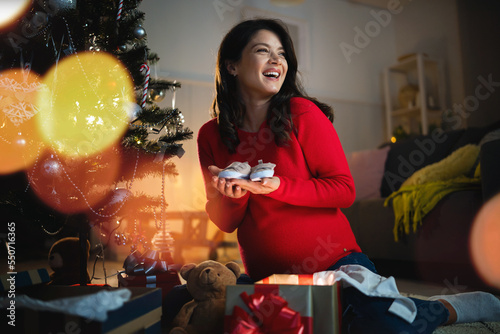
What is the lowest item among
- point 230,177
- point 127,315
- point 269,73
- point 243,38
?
point 127,315

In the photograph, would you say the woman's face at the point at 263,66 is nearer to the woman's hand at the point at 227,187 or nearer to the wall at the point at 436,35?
the woman's hand at the point at 227,187

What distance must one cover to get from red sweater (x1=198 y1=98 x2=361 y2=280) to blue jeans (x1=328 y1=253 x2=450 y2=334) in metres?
0.14

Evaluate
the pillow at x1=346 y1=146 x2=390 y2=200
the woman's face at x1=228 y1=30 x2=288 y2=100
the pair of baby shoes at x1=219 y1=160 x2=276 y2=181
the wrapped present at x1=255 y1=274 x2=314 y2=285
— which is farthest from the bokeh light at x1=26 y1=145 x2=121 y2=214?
the pillow at x1=346 y1=146 x2=390 y2=200

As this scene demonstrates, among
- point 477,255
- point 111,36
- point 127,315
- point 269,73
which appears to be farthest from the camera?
point 477,255

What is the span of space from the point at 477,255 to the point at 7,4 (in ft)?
6.08

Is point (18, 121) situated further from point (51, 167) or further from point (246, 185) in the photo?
point (246, 185)

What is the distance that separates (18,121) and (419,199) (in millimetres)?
1683

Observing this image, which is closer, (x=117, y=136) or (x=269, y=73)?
(x=269, y=73)

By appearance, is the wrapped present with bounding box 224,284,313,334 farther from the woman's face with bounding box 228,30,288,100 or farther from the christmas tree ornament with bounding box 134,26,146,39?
the christmas tree ornament with bounding box 134,26,146,39

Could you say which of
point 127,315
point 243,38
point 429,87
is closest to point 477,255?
point 243,38

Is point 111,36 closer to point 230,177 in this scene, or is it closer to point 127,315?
point 230,177

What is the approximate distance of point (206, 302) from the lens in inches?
41.5

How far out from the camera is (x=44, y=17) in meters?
1.29

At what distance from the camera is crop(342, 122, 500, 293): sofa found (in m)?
1.67
